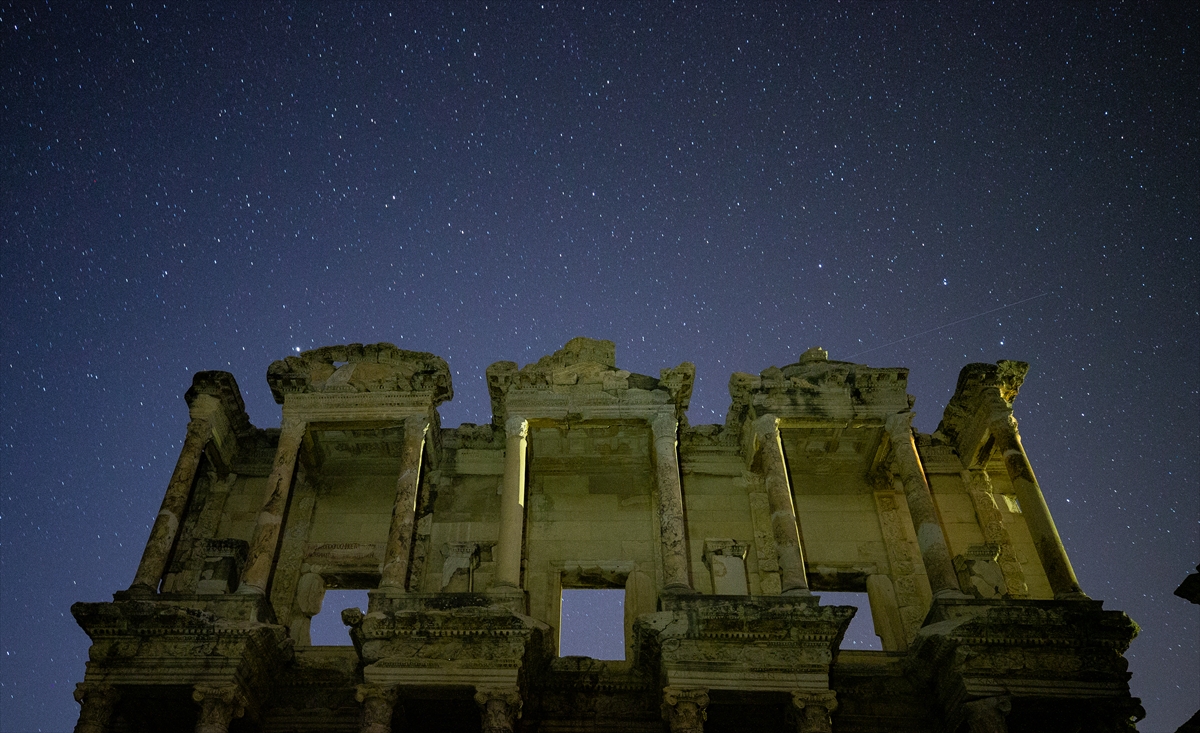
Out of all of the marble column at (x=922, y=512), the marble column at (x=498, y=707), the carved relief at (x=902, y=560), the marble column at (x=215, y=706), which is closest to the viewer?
the marble column at (x=498, y=707)

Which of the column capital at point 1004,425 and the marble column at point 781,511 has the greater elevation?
the column capital at point 1004,425

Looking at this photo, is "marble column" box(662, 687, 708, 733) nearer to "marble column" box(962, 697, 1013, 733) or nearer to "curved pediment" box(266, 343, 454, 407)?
"marble column" box(962, 697, 1013, 733)

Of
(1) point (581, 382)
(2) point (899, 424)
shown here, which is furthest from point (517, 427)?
(2) point (899, 424)

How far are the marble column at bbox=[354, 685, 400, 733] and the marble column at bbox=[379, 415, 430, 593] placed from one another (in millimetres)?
1737

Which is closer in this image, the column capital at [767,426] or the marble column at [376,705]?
the marble column at [376,705]

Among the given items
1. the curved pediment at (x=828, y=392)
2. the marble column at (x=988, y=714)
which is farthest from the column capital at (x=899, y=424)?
the marble column at (x=988, y=714)

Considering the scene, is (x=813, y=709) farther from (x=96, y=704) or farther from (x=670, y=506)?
(x=96, y=704)

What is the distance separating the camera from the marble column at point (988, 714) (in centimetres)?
1290

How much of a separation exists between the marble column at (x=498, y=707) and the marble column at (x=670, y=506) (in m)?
2.98

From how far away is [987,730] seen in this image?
1285 cm

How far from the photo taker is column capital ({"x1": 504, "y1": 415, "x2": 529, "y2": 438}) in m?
17.0

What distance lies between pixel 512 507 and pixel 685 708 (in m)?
4.72

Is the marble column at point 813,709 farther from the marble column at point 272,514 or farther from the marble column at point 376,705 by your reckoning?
the marble column at point 272,514

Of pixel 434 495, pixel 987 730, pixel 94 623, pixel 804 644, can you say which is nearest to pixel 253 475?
pixel 434 495
